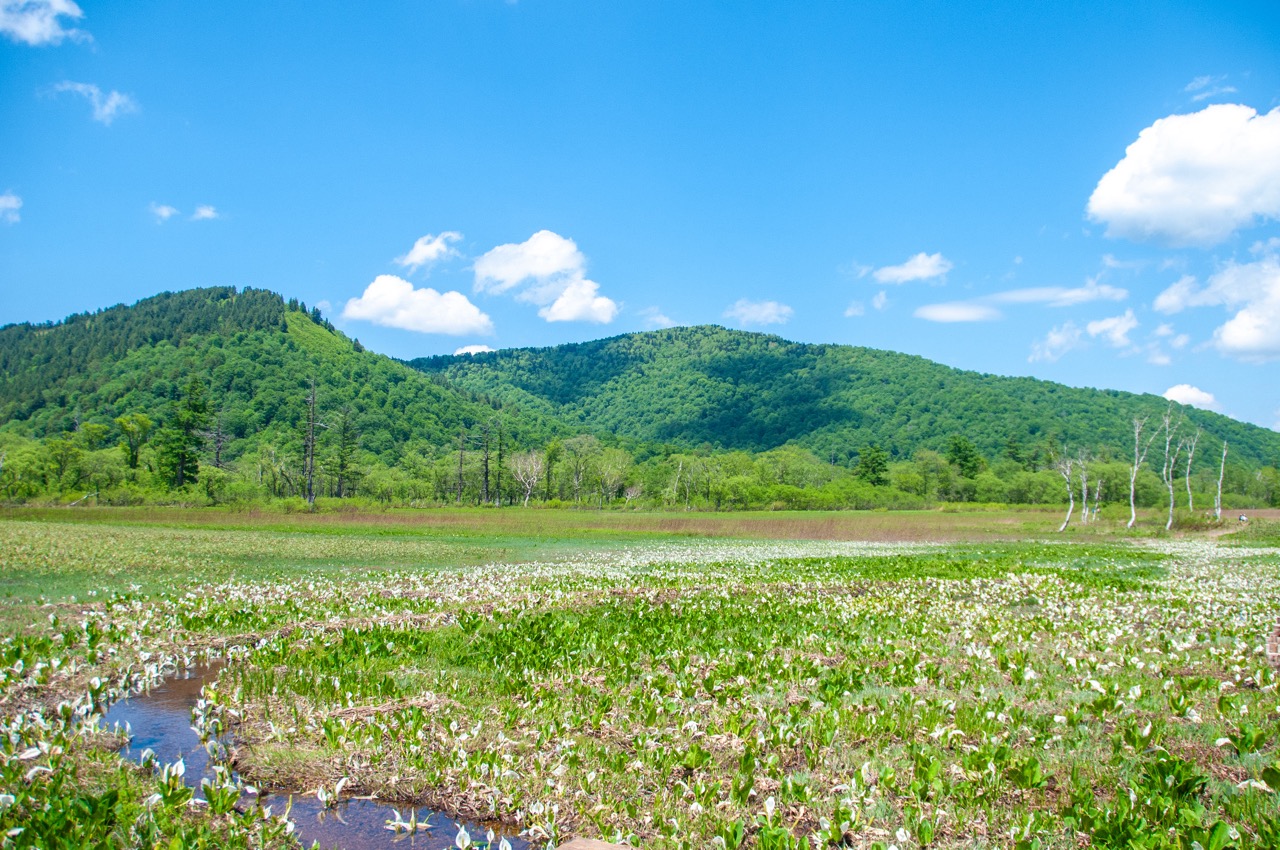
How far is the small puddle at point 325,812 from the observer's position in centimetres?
473

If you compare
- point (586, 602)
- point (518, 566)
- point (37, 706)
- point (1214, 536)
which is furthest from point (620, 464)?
point (37, 706)

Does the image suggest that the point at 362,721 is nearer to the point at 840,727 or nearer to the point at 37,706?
the point at 37,706

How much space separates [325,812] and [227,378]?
159167 mm

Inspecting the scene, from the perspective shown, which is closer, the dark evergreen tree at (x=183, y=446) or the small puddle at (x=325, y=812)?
the small puddle at (x=325, y=812)

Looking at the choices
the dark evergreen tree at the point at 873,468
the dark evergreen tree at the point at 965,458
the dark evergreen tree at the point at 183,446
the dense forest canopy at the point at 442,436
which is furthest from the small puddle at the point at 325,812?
the dark evergreen tree at the point at 965,458

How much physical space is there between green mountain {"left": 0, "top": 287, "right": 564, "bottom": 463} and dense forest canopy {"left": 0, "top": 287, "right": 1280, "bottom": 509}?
55cm

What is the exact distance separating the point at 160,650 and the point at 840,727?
925 cm

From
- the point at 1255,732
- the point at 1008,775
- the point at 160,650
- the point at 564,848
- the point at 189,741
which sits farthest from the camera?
the point at 160,650

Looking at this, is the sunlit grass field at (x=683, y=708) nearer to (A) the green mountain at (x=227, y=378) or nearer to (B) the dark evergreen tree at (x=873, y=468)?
(A) the green mountain at (x=227, y=378)

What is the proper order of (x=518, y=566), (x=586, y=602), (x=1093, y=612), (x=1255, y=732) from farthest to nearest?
1. (x=518, y=566)
2. (x=586, y=602)
3. (x=1093, y=612)
4. (x=1255, y=732)

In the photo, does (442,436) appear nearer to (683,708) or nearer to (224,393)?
(224,393)

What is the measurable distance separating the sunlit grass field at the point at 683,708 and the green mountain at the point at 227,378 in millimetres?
103055

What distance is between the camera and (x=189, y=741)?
650cm

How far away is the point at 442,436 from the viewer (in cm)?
16112
